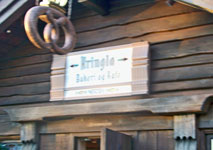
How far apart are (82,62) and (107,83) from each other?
61cm

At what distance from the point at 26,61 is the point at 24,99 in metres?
0.69

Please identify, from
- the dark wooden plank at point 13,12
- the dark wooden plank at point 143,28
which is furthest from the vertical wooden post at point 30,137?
the dark wooden plank at point 13,12

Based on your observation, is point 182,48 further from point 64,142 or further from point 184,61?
point 64,142

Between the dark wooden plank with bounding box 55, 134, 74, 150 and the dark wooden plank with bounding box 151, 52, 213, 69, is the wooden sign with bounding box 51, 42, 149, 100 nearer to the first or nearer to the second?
the dark wooden plank with bounding box 151, 52, 213, 69

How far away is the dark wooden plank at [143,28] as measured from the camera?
5310 mm

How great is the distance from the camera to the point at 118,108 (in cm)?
550

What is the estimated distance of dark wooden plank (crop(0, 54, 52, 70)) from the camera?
22.0 feet

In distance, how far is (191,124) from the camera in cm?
496

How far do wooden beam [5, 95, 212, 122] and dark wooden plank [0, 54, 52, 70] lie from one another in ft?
2.89

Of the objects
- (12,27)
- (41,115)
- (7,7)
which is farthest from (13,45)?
(41,115)

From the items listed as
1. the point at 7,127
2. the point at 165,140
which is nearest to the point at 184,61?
the point at 165,140

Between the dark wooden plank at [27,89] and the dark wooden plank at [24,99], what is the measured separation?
0.06 m

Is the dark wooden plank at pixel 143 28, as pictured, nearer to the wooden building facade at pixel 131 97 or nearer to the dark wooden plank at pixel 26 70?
the wooden building facade at pixel 131 97

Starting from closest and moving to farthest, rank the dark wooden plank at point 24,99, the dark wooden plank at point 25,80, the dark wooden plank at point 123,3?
the dark wooden plank at point 123,3
the dark wooden plank at point 24,99
the dark wooden plank at point 25,80
